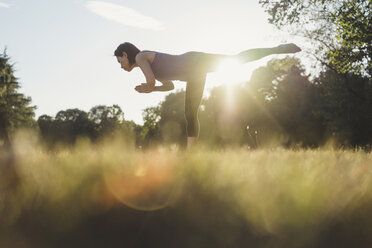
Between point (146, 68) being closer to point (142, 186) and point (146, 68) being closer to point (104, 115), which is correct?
point (142, 186)

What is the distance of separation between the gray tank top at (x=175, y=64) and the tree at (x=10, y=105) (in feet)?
109

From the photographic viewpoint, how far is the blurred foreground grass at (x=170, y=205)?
9.99ft

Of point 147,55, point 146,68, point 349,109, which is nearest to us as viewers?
point 146,68

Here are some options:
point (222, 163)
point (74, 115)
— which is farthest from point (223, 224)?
point (74, 115)

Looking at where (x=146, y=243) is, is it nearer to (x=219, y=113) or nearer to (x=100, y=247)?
(x=100, y=247)

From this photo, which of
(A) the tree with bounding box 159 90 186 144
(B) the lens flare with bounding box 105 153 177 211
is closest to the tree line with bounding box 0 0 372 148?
(A) the tree with bounding box 159 90 186 144

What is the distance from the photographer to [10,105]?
38.9 metres

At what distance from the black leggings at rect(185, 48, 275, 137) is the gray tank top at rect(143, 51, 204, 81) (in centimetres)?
8

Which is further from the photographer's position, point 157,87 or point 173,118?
point 173,118

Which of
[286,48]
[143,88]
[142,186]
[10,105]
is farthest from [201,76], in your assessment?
[10,105]

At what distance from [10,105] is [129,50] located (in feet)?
128

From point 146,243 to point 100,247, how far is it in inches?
16.4

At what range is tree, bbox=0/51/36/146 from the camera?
35906 millimetres

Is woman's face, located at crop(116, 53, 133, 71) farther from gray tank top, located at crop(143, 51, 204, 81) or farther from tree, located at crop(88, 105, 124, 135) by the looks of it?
tree, located at crop(88, 105, 124, 135)
